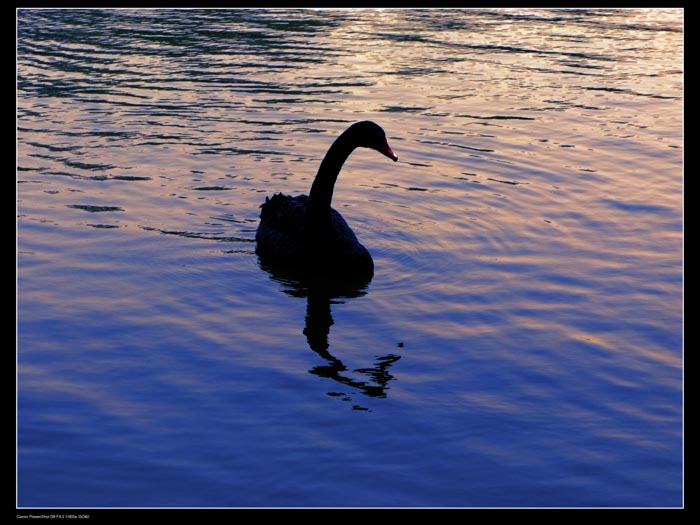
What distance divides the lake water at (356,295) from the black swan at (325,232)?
1.12 ft

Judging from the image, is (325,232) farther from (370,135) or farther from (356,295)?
(370,135)

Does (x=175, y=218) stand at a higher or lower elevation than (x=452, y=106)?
lower

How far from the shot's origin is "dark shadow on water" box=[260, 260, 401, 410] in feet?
26.6

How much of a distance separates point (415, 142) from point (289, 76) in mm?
4762

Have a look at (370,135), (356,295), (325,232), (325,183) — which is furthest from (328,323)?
A: (370,135)

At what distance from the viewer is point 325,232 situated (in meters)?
10.6

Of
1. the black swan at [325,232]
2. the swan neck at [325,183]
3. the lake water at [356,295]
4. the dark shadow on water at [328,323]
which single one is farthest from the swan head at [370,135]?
the dark shadow on water at [328,323]

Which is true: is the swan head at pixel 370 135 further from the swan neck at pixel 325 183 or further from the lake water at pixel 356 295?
the lake water at pixel 356 295

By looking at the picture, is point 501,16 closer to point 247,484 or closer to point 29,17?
point 29,17

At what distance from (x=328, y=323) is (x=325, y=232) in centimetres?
142

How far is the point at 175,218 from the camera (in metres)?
12.1

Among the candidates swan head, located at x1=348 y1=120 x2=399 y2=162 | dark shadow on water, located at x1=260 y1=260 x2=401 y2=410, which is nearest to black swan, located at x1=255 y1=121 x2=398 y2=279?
swan head, located at x1=348 y1=120 x2=399 y2=162
